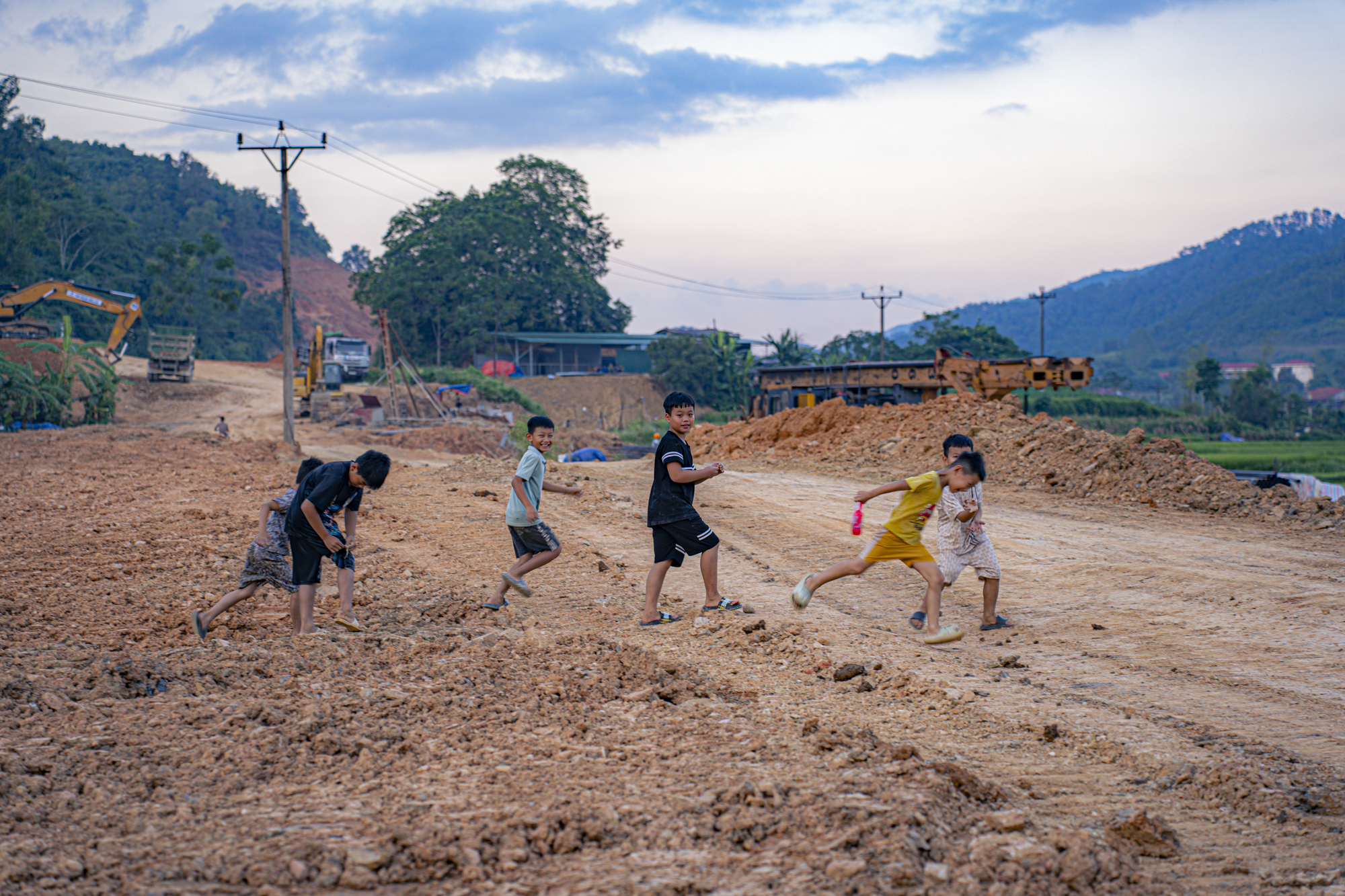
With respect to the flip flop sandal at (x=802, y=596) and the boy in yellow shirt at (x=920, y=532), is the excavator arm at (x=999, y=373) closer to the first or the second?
the boy in yellow shirt at (x=920, y=532)

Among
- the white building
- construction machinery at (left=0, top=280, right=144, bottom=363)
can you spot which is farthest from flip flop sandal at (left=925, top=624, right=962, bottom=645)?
the white building

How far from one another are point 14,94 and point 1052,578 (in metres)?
72.7

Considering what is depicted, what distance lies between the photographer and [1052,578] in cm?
830

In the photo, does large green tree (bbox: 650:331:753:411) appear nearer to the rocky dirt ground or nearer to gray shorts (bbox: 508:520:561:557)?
the rocky dirt ground

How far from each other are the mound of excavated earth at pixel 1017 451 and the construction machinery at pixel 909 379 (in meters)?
0.82

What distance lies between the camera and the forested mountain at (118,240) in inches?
1959

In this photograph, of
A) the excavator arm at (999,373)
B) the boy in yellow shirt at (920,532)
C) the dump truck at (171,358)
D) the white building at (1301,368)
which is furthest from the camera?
the white building at (1301,368)

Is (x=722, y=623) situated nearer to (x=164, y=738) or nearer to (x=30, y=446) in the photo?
(x=164, y=738)

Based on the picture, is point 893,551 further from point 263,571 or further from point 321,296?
point 321,296

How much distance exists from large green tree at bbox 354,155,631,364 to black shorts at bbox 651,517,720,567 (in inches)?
1973

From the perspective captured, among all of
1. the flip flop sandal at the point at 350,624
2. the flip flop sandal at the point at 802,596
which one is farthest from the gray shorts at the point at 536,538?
the flip flop sandal at the point at 802,596

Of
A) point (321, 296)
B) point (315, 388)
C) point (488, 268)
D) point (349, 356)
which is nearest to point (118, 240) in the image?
point (488, 268)

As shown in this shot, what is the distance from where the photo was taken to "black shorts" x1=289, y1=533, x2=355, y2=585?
5.73m

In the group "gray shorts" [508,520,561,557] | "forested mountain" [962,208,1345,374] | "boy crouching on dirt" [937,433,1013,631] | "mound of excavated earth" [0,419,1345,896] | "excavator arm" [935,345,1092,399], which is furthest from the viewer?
"forested mountain" [962,208,1345,374]
